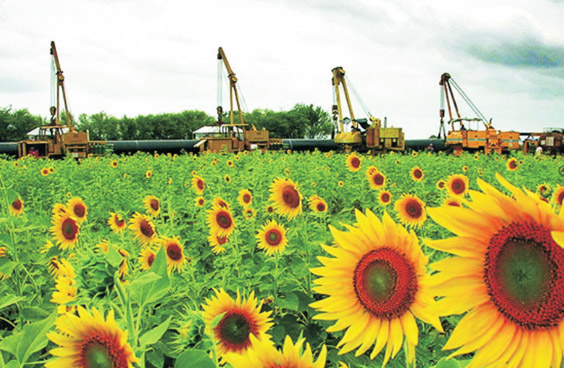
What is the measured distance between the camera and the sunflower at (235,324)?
1358 millimetres

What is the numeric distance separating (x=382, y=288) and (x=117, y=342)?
51 cm

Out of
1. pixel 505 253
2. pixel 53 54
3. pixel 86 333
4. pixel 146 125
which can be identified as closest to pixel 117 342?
pixel 86 333

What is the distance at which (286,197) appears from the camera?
3562 millimetres

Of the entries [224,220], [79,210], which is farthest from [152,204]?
[224,220]

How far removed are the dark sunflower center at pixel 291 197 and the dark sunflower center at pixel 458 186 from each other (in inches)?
62.4

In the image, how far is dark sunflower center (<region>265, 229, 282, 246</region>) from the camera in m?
3.12

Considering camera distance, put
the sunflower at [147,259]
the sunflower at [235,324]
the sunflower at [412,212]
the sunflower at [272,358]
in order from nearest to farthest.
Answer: the sunflower at [272,358] → the sunflower at [235,324] → the sunflower at [147,259] → the sunflower at [412,212]

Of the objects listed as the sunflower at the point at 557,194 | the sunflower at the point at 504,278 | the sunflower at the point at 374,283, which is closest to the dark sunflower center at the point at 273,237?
the sunflower at the point at 557,194

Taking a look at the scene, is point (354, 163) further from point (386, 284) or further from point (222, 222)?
point (386, 284)

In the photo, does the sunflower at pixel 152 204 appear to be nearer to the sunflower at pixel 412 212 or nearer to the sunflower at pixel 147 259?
the sunflower at pixel 147 259

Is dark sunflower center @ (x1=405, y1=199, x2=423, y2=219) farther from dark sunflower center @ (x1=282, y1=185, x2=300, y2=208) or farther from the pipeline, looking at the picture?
the pipeline

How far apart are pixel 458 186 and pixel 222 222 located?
2.25 m

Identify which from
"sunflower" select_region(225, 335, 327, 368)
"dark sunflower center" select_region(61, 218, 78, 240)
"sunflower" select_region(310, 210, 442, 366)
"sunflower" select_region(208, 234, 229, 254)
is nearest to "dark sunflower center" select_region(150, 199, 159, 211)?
"sunflower" select_region(208, 234, 229, 254)

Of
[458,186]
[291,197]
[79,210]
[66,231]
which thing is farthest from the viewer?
[458,186]
